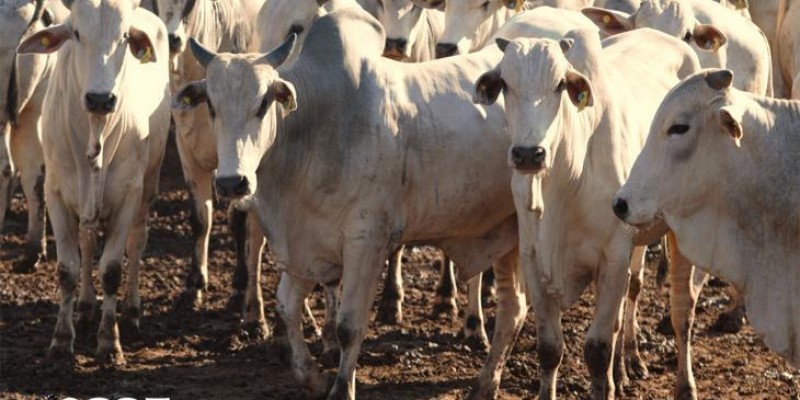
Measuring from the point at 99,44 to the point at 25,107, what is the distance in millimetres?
2409

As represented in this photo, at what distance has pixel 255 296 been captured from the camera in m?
12.1

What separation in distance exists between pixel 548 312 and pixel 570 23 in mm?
2262

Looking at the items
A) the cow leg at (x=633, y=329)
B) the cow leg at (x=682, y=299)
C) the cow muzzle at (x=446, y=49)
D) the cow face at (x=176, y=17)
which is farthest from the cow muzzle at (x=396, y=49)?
the cow leg at (x=682, y=299)

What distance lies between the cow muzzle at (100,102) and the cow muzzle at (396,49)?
265 cm

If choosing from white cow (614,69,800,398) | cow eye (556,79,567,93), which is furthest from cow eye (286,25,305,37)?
white cow (614,69,800,398)

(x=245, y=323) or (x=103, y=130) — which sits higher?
(x=103, y=130)

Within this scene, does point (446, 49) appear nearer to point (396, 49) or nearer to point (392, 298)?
point (396, 49)

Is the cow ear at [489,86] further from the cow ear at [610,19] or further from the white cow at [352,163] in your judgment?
the cow ear at [610,19]

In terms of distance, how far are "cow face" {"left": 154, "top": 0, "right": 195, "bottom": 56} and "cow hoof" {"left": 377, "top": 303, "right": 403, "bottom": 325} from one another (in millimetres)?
2186

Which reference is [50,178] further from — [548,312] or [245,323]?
[548,312]

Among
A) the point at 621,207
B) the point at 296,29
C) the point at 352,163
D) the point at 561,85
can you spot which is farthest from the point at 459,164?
the point at 296,29

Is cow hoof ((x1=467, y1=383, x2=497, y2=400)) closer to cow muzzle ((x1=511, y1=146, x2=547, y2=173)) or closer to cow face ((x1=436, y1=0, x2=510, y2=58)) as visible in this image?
cow muzzle ((x1=511, y1=146, x2=547, y2=173))

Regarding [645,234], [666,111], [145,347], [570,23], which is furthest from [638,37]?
[145,347]

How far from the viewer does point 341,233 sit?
10.3m
